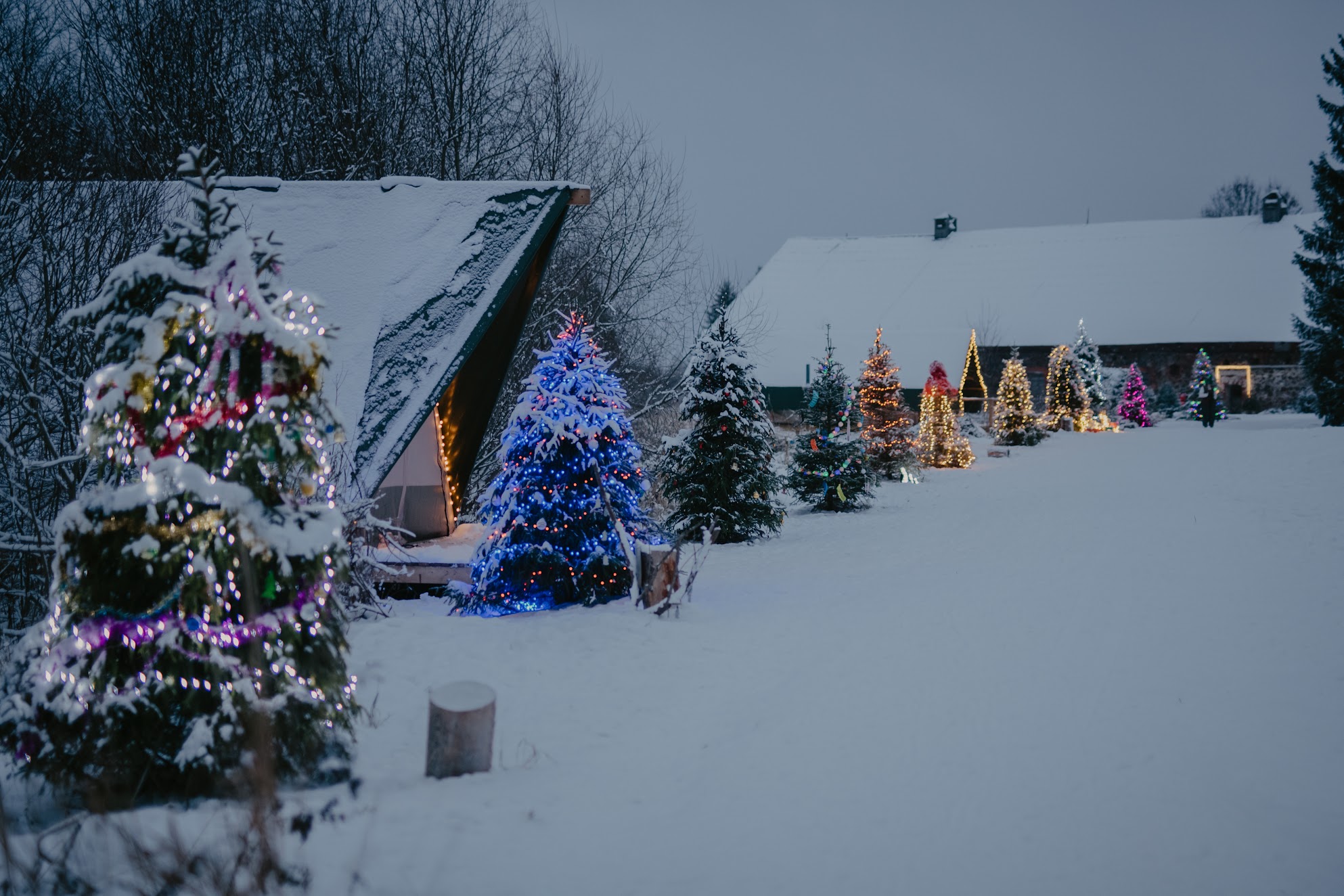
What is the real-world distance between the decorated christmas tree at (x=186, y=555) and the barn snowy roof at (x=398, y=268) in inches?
161

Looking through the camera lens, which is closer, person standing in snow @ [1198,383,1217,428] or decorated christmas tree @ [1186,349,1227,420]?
person standing in snow @ [1198,383,1217,428]

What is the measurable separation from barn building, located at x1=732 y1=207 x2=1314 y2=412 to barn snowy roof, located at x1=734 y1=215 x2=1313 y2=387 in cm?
7

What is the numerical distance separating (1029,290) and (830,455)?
26264mm

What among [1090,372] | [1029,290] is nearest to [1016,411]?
[1090,372]

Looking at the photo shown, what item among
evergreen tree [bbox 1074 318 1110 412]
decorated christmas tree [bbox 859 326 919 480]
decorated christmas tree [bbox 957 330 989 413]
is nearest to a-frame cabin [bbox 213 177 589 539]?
decorated christmas tree [bbox 859 326 919 480]

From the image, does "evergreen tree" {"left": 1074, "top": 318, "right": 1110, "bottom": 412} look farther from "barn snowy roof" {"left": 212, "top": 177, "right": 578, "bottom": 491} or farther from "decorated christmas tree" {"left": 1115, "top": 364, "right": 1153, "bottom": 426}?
"barn snowy roof" {"left": 212, "top": 177, "right": 578, "bottom": 491}

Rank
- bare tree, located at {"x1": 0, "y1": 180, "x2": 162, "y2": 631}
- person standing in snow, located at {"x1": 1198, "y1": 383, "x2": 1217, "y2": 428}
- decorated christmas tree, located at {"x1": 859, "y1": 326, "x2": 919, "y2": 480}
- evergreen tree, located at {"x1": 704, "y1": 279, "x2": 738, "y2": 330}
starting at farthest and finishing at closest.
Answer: person standing in snow, located at {"x1": 1198, "y1": 383, "x2": 1217, "y2": 428}, decorated christmas tree, located at {"x1": 859, "y1": 326, "x2": 919, "y2": 480}, evergreen tree, located at {"x1": 704, "y1": 279, "x2": 738, "y2": 330}, bare tree, located at {"x1": 0, "y1": 180, "x2": 162, "y2": 631}

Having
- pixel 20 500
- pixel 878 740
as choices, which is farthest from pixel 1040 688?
pixel 20 500

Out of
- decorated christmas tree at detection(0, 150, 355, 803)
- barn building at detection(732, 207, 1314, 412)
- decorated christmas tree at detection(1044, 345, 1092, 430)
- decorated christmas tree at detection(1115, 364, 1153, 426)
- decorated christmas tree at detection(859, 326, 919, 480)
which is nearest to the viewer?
decorated christmas tree at detection(0, 150, 355, 803)

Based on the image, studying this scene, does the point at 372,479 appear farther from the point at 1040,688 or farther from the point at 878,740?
the point at 1040,688

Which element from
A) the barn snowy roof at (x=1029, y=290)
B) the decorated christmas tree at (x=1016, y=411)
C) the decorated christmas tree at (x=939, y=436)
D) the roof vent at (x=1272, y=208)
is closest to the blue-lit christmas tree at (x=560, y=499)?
the decorated christmas tree at (x=939, y=436)

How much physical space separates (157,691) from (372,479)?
169 inches

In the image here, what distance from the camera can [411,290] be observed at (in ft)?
29.3

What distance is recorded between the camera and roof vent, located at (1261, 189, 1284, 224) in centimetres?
3566
